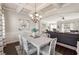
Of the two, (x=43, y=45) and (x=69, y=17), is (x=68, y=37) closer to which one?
(x=69, y=17)

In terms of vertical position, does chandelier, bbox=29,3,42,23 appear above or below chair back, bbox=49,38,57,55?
above

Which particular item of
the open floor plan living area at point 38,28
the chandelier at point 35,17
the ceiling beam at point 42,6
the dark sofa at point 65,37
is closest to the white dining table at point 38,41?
the open floor plan living area at point 38,28

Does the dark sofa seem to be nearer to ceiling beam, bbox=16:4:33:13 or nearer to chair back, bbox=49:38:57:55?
chair back, bbox=49:38:57:55

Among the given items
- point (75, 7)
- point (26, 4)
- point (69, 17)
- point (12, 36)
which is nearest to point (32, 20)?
point (26, 4)

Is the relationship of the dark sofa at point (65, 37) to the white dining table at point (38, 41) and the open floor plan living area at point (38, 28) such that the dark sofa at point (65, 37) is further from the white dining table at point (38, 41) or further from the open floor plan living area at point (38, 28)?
the white dining table at point (38, 41)

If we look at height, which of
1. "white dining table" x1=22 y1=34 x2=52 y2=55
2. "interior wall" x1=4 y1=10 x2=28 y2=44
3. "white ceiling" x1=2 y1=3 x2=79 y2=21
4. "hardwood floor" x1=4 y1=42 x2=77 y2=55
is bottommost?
"hardwood floor" x1=4 y1=42 x2=77 y2=55

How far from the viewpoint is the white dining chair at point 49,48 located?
170 centimetres

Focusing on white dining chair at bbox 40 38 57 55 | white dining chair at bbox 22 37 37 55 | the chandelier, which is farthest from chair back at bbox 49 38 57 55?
the chandelier

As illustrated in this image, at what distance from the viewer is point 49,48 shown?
1.70 meters

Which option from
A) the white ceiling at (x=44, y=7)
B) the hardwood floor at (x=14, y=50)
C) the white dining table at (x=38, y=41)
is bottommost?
the hardwood floor at (x=14, y=50)

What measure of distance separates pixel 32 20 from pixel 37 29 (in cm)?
21

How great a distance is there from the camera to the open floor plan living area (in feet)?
5.55

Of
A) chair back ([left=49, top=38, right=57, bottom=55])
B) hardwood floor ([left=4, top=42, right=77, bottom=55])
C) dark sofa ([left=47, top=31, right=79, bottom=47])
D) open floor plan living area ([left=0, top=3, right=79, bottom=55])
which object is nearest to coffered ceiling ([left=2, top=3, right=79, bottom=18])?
open floor plan living area ([left=0, top=3, right=79, bottom=55])

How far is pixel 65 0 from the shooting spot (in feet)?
5.69
